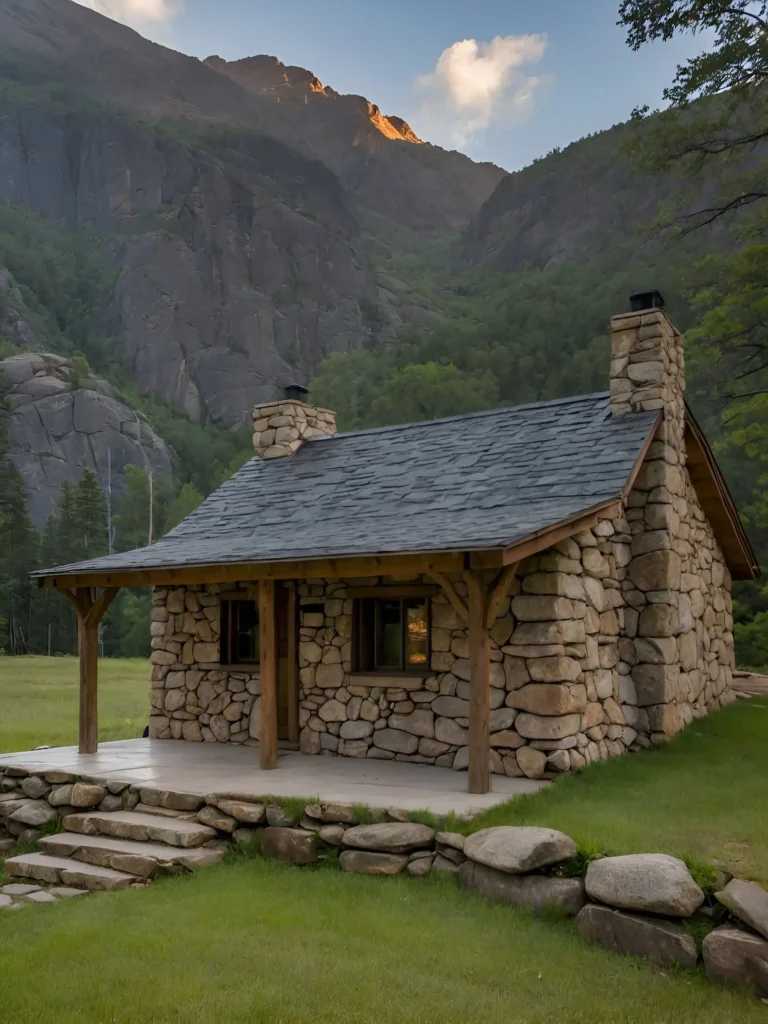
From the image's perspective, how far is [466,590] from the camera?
329 inches

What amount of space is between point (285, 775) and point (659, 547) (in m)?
4.93

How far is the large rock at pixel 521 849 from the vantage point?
5.89 meters

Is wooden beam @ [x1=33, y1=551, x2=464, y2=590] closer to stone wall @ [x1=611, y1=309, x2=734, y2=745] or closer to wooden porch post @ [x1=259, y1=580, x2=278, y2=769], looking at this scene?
wooden porch post @ [x1=259, y1=580, x2=278, y2=769]

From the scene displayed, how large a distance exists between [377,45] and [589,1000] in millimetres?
52143

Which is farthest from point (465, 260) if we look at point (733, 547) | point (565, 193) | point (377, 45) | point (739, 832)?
point (739, 832)

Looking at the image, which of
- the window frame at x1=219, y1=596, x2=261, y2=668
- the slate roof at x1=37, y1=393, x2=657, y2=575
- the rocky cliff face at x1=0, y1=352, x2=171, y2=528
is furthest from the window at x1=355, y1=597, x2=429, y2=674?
the rocky cliff face at x1=0, y1=352, x2=171, y2=528

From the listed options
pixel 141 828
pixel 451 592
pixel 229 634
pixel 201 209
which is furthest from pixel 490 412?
pixel 201 209

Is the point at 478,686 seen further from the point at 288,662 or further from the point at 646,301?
the point at 646,301

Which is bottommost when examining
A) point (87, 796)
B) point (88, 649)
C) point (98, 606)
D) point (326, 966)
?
point (326, 966)

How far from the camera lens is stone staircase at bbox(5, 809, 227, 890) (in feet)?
22.7

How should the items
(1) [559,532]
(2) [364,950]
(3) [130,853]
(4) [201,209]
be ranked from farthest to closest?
1. (4) [201,209]
2. (1) [559,532]
3. (3) [130,853]
4. (2) [364,950]

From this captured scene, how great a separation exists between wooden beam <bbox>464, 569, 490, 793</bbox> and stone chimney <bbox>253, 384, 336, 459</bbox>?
672cm

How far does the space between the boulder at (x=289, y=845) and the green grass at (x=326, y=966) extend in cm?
72

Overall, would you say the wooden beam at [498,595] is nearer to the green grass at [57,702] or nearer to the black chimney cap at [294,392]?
the black chimney cap at [294,392]
